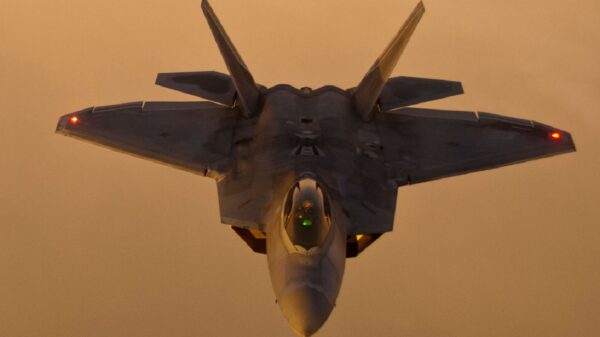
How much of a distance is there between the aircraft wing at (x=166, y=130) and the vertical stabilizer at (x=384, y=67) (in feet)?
10.8

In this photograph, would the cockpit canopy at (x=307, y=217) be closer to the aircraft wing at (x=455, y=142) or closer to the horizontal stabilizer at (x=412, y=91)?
the aircraft wing at (x=455, y=142)

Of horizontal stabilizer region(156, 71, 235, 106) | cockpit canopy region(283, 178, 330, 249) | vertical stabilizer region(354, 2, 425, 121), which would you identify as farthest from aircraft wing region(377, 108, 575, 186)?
cockpit canopy region(283, 178, 330, 249)

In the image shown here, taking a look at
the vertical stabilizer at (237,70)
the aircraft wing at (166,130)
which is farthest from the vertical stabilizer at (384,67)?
the aircraft wing at (166,130)

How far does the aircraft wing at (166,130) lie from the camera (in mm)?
23078

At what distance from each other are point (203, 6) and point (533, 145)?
8.76m

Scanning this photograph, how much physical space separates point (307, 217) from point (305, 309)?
173cm

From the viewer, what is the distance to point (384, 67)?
22.8 m

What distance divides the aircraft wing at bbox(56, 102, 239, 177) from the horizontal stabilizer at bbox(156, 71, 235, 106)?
A: 381 millimetres

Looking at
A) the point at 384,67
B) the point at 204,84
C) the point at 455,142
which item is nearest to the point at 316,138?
the point at 384,67

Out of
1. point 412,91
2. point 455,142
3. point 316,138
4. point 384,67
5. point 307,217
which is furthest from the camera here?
point 412,91

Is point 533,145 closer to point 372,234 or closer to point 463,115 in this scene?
point 463,115

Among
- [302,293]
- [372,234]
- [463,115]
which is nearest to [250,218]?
[372,234]

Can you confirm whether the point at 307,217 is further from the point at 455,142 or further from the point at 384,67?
the point at 455,142

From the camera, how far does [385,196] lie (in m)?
21.5
